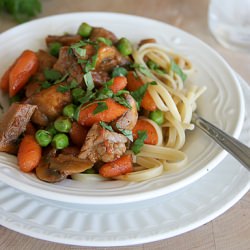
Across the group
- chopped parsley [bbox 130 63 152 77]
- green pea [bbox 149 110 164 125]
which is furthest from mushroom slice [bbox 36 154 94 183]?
chopped parsley [bbox 130 63 152 77]

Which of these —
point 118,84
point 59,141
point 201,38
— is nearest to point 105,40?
point 118,84

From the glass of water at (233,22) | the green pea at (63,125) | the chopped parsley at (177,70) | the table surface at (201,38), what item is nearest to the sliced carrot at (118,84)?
the green pea at (63,125)

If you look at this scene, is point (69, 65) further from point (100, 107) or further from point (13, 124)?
point (13, 124)

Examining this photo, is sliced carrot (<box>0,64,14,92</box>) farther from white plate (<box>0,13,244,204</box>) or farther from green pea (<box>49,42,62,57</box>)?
green pea (<box>49,42,62,57</box>)

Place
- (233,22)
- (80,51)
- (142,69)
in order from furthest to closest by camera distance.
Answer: (233,22) → (142,69) → (80,51)

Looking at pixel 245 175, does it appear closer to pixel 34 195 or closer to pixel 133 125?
pixel 133 125

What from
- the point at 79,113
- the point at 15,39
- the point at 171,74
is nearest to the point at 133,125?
the point at 79,113
